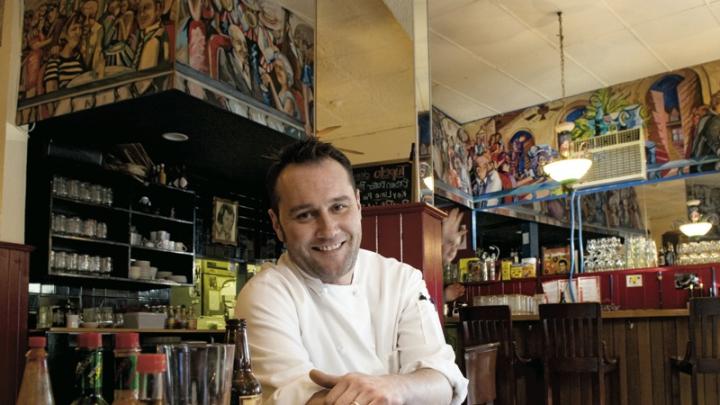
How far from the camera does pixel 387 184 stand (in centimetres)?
407

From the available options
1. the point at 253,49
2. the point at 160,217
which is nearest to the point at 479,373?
the point at 253,49

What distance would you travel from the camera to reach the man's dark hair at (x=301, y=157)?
1706mm

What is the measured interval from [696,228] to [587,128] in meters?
2.28

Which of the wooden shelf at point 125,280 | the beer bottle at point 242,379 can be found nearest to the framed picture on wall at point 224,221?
the wooden shelf at point 125,280

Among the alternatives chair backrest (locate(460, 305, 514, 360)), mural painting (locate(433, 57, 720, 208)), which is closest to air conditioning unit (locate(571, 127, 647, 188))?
mural painting (locate(433, 57, 720, 208))

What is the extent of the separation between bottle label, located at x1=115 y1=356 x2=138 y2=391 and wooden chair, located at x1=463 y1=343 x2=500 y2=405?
1736 mm

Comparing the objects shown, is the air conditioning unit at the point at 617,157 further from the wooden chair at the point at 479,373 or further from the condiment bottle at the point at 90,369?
the condiment bottle at the point at 90,369

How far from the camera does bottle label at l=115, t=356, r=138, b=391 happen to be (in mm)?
854

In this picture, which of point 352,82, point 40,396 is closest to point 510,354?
point 352,82

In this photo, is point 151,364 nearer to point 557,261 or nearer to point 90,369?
point 90,369

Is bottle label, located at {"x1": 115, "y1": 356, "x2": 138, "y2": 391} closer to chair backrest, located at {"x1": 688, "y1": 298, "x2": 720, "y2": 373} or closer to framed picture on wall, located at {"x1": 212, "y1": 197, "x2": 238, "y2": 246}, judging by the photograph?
chair backrest, located at {"x1": 688, "y1": 298, "x2": 720, "y2": 373}

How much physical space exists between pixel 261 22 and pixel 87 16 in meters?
1.56

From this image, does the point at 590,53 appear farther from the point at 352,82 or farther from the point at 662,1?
the point at 352,82

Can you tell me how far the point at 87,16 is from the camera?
6.09 m
